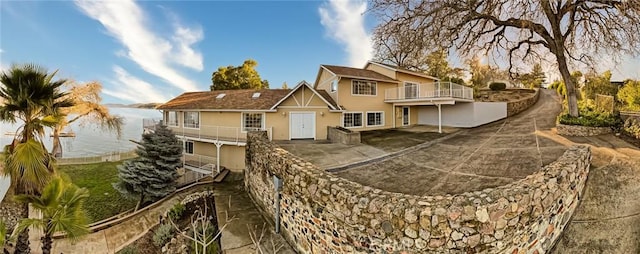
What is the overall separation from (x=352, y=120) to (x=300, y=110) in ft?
14.0

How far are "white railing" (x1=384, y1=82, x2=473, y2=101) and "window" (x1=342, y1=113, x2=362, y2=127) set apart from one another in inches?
116

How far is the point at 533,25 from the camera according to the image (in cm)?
1363

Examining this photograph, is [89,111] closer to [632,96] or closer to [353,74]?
[353,74]

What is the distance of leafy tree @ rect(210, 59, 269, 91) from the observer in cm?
3138

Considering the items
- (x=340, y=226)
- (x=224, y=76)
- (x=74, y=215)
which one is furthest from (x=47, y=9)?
(x=224, y=76)

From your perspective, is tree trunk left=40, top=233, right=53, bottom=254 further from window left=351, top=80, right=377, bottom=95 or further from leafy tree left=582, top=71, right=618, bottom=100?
leafy tree left=582, top=71, right=618, bottom=100

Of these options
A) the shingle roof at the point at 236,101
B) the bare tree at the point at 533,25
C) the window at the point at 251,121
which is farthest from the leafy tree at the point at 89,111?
the bare tree at the point at 533,25

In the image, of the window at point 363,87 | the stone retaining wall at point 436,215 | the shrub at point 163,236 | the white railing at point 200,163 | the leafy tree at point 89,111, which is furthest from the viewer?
the leafy tree at point 89,111

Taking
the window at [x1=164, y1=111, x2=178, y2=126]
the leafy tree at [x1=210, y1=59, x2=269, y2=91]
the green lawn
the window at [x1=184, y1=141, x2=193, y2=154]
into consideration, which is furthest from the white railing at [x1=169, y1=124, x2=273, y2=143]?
the leafy tree at [x1=210, y1=59, x2=269, y2=91]

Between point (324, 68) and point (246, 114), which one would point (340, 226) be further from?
point (324, 68)

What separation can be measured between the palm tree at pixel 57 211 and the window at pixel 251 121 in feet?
30.3

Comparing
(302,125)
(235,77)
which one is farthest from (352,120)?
(235,77)

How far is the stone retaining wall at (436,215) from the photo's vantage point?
441cm

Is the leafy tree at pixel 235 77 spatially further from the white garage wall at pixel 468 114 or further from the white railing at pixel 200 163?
the white garage wall at pixel 468 114
